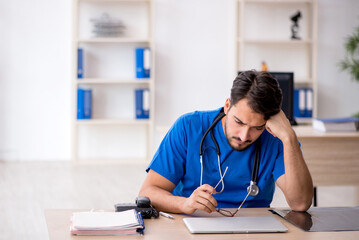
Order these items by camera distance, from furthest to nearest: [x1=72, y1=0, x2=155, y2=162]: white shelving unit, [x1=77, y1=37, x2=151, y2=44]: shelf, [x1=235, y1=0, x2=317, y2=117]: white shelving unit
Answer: [x1=235, y1=0, x2=317, y2=117]: white shelving unit
[x1=72, y1=0, x2=155, y2=162]: white shelving unit
[x1=77, y1=37, x2=151, y2=44]: shelf

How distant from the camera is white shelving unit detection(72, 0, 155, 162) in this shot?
601cm

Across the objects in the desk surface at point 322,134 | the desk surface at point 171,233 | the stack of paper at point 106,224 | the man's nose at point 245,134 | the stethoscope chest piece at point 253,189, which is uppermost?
the man's nose at point 245,134

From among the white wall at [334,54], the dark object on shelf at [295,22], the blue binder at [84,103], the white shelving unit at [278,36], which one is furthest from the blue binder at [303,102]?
the blue binder at [84,103]

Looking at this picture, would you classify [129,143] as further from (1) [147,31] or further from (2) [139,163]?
(1) [147,31]

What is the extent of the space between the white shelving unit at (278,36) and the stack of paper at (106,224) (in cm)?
467

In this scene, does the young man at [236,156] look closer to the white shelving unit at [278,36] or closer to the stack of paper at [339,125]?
the stack of paper at [339,125]

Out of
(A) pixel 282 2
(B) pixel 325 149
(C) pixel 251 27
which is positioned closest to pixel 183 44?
(C) pixel 251 27

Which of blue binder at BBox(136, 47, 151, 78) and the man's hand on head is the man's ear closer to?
the man's hand on head

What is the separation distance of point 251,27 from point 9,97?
281 centimetres

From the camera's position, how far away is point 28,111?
5977 millimetres

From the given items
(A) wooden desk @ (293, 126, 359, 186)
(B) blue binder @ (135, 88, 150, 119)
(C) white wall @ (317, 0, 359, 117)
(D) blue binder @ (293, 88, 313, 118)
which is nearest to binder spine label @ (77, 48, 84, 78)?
(B) blue binder @ (135, 88, 150, 119)

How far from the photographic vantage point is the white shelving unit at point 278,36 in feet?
20.2

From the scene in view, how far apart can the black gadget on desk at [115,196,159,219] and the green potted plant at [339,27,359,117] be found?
4.29 meters

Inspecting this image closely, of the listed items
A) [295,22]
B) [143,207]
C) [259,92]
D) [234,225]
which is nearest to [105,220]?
[143,207]
